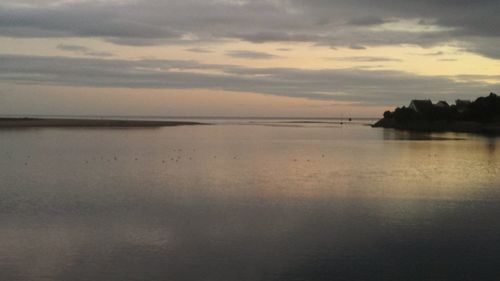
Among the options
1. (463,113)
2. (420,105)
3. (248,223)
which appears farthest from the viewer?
(420,105)

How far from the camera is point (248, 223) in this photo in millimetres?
14812

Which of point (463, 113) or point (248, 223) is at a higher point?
point (463, 113)

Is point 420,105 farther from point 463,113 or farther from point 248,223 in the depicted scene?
point 248,223

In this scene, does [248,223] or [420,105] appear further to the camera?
[420,105]

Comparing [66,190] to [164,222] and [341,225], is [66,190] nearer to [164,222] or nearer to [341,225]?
[164,222]

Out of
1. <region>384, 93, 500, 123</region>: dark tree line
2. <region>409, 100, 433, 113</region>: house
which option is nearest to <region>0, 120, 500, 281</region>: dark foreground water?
<region>384, 93, 500, 123</region>: dark tree line

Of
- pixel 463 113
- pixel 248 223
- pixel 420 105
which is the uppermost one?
pixel 420 105

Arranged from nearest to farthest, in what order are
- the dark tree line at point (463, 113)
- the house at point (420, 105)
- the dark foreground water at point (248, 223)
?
1. the dark foreground water at point (248, 223)
2. the dark tree line at point (463, 113)
3. the house at point (420, 105)

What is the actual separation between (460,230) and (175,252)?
24.6 feet

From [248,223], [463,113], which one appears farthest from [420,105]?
[248,223]

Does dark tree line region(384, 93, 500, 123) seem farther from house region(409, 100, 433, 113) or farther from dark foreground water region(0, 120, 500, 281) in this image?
dark foreground water region(0, 120, 500, 281)

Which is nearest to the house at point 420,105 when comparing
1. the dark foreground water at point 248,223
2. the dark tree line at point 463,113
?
the dark tree line at point 463,113

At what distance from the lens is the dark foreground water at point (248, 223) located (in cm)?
1097

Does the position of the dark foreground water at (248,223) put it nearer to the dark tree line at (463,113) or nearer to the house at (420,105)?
the dark tree line at (463,113)
